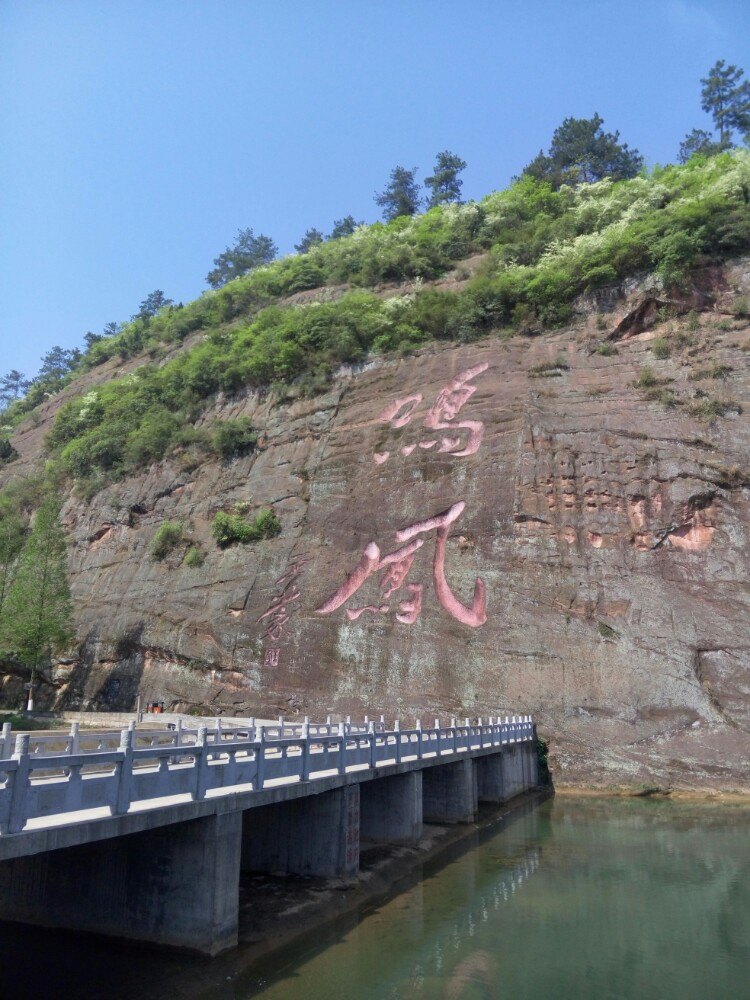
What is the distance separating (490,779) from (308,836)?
11375mm

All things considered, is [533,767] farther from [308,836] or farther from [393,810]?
[308,836]

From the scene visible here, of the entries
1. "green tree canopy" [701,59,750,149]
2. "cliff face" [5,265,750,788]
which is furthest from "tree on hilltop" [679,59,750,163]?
"cliff face" [5,265,750,788]

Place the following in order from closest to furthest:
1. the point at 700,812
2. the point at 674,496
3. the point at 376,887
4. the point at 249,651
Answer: the point at 376,887 → the point at 700,812 → the point at 674,496 → the point at 249,651

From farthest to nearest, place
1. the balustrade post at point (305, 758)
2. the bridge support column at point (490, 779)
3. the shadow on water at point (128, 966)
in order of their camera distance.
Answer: the bridge support column at point (490, 779) < the balustrade post at point (305, 758) < the shadow on water at point (128, 966)

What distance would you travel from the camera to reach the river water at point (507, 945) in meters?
9.84

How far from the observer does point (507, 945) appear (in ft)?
38.0

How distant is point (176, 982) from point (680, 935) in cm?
854

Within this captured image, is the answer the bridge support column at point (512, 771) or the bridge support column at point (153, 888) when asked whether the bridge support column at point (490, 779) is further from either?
the bridge support column at point (153, 888)

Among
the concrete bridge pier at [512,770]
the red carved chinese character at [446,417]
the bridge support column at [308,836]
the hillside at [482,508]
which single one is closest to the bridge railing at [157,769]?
the bridge support column at [308,836]

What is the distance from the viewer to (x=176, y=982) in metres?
9.57

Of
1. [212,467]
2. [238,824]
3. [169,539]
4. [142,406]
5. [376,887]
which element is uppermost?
[142,406]

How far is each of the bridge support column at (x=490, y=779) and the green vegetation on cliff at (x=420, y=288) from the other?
2208 centimetres

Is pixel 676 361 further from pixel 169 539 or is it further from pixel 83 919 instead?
pixel 83 919

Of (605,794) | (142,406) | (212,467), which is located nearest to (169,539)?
(212,467)
